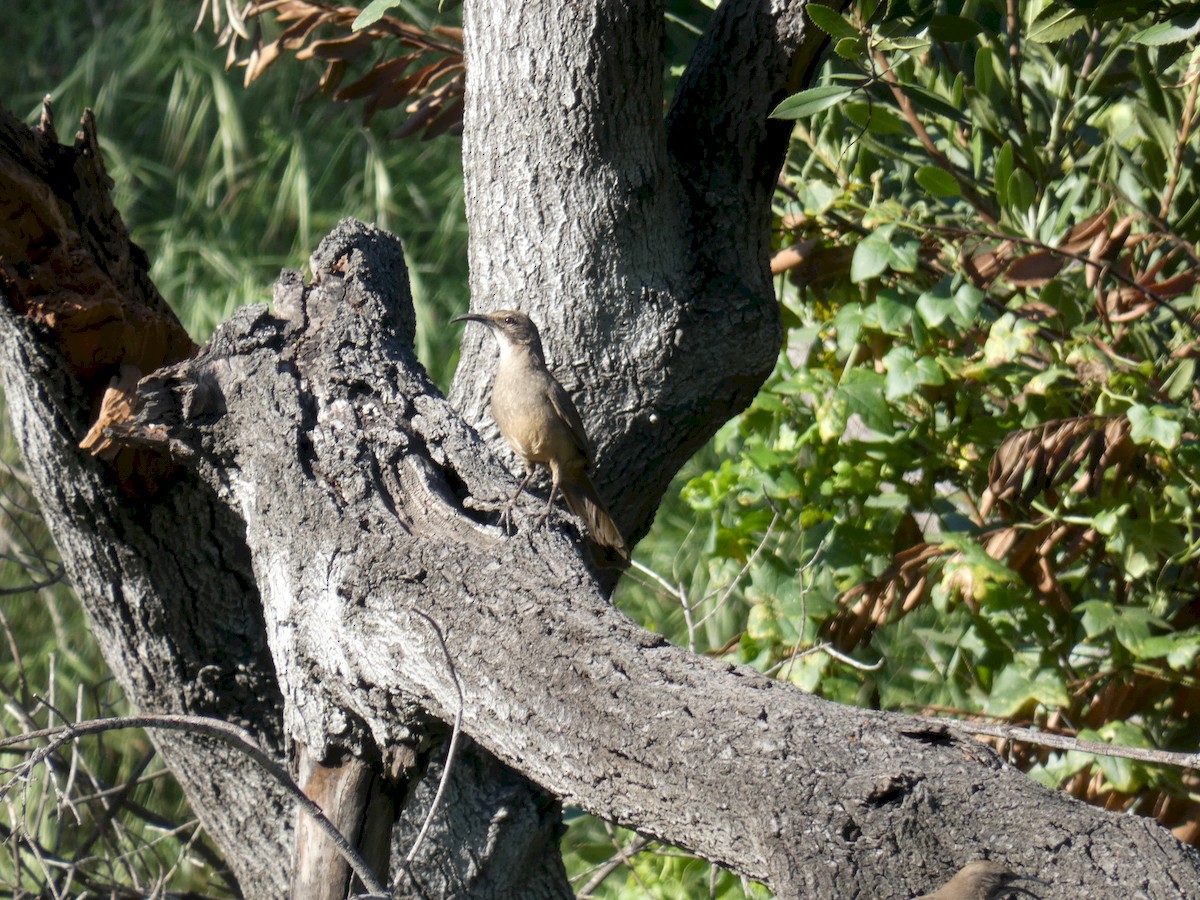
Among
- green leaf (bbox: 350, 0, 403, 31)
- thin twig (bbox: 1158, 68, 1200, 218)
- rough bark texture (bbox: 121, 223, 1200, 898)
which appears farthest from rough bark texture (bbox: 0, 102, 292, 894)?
thin twig (bbox: 1158, 68, 1200, 218)

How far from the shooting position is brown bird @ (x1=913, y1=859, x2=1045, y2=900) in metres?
1.46

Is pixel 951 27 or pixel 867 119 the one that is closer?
pixel 951 27

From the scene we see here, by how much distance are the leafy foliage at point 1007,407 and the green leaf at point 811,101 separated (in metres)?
0.31

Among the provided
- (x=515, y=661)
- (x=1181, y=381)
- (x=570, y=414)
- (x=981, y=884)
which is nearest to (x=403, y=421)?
(x=570, y=414)

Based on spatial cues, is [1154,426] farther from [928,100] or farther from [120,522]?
[120,522]

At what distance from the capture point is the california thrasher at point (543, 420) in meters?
2.81

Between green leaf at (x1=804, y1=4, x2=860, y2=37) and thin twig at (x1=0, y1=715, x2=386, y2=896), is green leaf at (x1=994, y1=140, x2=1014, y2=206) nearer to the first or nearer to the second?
green leaf at (x1=804, y1=4, x2=860, y2=37)

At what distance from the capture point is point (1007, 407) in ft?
11.5

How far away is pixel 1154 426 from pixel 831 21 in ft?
3.64

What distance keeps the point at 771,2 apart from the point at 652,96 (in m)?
0.35

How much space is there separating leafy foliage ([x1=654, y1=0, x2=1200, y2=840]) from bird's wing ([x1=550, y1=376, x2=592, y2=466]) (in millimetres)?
600

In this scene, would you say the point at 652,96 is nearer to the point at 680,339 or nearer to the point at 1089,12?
the point at 680,339

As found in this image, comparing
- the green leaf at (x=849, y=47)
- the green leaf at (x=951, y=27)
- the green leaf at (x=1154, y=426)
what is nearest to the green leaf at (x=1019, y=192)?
the green leaf at (x=951, y=27)

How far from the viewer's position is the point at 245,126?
9.46 metres
